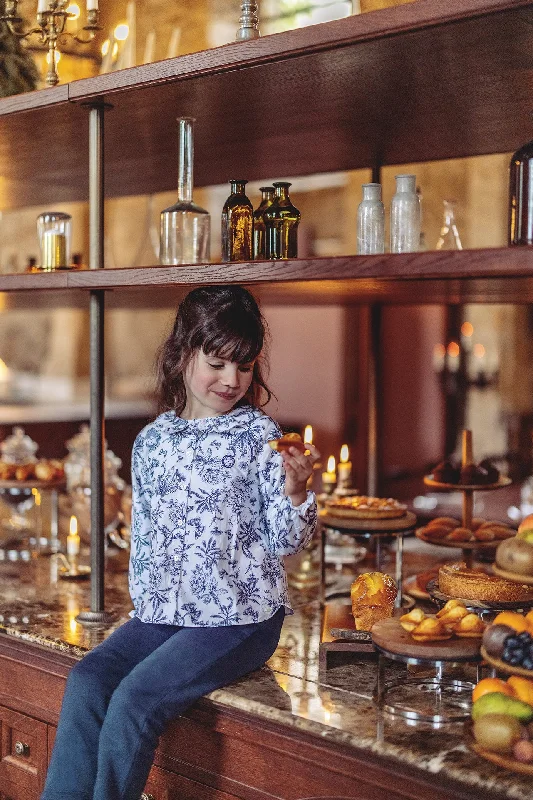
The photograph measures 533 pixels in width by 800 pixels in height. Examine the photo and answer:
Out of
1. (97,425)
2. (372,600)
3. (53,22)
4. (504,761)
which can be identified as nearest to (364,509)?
(372,600)

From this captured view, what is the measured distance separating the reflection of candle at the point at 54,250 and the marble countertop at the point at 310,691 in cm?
110

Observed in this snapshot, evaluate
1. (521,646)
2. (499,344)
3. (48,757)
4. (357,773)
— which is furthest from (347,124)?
(499,344)

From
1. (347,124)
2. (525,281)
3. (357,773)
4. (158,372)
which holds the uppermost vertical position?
(347,124)

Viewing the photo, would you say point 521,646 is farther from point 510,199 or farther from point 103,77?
point 103,77

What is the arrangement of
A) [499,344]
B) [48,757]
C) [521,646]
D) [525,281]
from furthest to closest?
[499,344] < [48,757] < [525,281] < [521,646]

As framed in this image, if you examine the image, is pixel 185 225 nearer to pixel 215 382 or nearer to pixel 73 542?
pixel 215 382

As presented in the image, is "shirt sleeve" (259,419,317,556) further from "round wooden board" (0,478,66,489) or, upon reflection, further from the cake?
"round wooden board" (0,478,66,489)

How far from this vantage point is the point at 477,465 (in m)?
3.49

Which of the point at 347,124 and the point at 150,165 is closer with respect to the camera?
the point at 347,124

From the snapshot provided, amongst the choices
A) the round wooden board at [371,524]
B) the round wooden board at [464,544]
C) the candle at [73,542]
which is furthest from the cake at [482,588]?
the candle at [73,542]

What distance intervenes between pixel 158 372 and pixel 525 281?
1.03 meters

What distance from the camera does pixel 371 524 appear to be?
3219mm

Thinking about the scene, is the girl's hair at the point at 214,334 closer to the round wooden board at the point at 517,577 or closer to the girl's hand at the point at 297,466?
the girl's hand at the point at 297,466

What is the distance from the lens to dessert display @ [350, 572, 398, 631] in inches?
102
